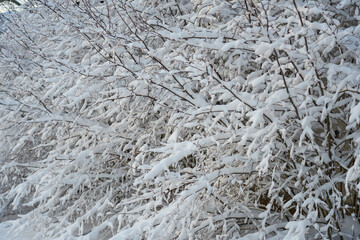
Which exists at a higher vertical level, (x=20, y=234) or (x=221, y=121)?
(x=221, y=121)

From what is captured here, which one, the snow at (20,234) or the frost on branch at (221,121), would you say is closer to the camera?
the frost on branch at (221,121)

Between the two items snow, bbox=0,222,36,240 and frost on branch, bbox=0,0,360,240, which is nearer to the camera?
frost on branch, bbox=0,0,360,240

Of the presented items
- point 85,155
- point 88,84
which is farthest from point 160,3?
point 85,155

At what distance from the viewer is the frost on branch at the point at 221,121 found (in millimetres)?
4227

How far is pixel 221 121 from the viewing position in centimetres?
535

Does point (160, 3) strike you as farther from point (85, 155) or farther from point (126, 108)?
point (85, 155)

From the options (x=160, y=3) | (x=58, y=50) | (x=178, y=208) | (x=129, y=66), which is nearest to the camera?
(x=178, y=208)

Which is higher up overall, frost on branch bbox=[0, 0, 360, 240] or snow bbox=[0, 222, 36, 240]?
frost on branch bbox=[0, 0, 360, 240]

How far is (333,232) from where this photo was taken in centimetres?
504

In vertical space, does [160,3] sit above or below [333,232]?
above

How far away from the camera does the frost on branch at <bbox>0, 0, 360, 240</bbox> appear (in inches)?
166

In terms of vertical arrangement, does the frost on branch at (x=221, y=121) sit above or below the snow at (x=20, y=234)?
above

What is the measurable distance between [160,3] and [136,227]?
4.02 meters

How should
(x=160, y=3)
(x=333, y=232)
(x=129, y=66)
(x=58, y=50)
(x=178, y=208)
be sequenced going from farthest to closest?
(x=58, y=50)
(x=160, y=3)
(x=129, y=66)
(x=333, y=232)
(x=178, y=208)
